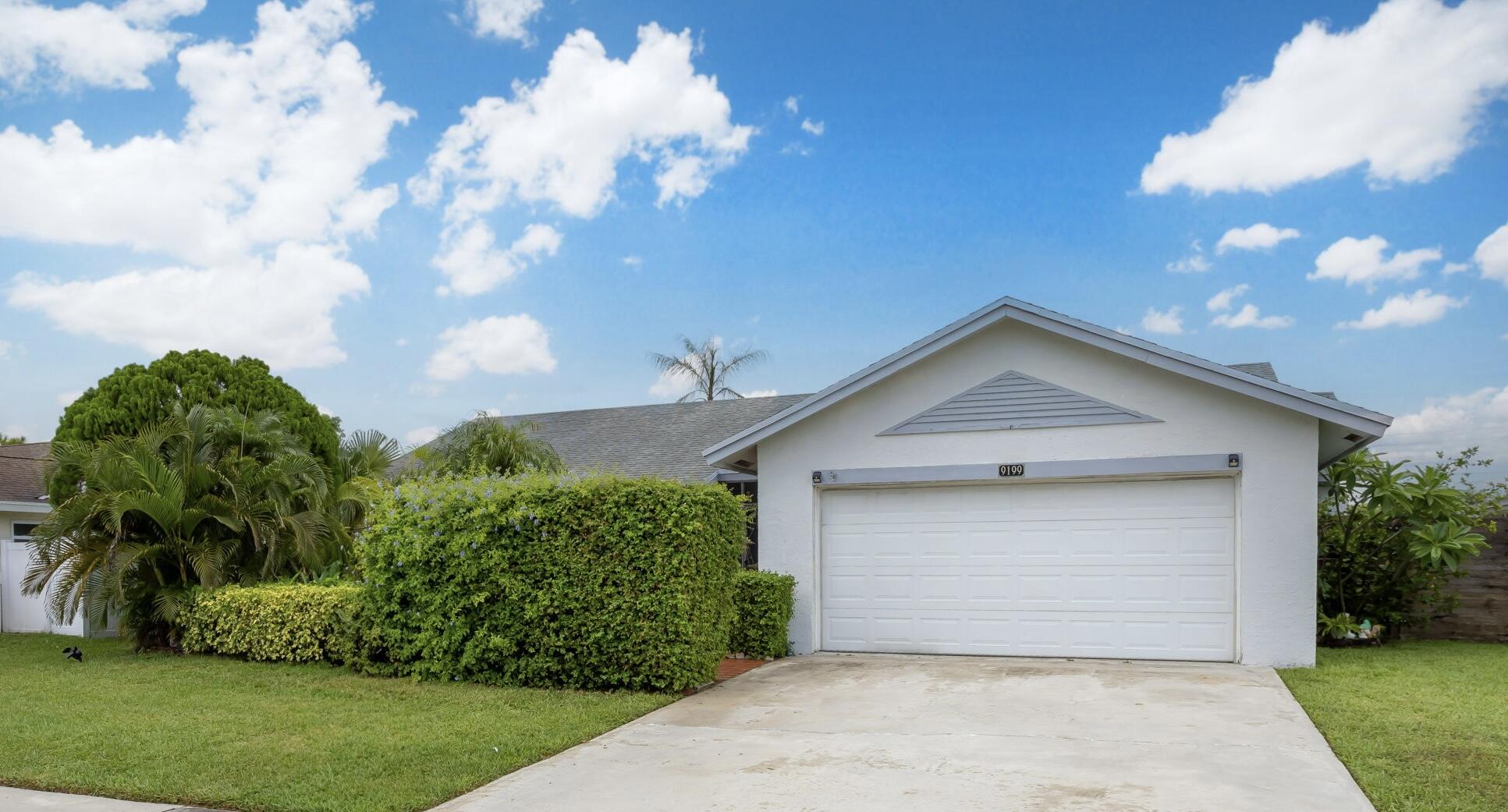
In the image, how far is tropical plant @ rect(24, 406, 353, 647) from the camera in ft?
42.5

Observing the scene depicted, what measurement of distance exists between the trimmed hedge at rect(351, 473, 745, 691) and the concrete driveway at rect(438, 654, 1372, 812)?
820 millimetres

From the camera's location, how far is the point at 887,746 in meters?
7.20

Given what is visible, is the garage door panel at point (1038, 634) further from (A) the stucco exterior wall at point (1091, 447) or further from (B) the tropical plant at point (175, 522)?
(B) the tropical plant at point (175, 522)

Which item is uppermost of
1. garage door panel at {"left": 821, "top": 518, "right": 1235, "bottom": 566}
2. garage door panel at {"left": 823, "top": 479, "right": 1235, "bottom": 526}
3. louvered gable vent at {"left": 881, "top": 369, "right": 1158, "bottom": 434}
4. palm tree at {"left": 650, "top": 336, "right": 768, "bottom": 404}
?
palm tree at {"left": 650, "top": 336, "right": 768, "bottom": 404}

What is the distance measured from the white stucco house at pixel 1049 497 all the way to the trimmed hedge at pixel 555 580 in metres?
2.22

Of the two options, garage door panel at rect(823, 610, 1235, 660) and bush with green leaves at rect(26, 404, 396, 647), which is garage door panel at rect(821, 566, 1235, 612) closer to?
garage door panel at rect(823, 610, 1235, 660)

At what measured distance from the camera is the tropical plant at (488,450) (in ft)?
61.8

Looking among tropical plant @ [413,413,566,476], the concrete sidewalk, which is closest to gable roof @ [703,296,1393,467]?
tropical plant @ [413,413,566,476]

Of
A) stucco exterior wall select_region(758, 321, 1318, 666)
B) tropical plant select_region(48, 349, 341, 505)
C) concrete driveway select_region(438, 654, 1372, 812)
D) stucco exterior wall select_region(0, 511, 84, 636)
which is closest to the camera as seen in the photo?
concrete driveway select_region(438, 654, 1372, 812)

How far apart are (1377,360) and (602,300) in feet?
47.2

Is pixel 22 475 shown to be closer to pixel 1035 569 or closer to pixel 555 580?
pixel 555 580

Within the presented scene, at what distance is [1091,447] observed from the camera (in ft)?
38.4

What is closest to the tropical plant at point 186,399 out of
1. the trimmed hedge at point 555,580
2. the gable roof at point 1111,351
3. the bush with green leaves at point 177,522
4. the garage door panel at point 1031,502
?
the bush with green leaves at point 177,522

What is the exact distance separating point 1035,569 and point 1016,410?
6.33 ft
